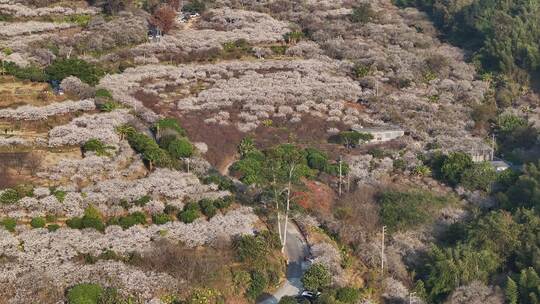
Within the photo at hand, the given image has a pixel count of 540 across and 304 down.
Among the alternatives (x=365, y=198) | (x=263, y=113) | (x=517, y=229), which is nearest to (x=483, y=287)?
(x=517, y=229)

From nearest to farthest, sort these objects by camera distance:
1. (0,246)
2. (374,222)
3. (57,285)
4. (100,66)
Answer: (57,285) < (0,246) < (374,222) < (100,66)

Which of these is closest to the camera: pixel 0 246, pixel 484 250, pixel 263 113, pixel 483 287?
pixel 0 246

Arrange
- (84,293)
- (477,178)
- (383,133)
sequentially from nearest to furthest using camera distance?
(84,293), (477,178), (383,133)

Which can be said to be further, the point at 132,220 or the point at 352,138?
the point at 352,138

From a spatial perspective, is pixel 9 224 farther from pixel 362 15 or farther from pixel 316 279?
pixel 362 15

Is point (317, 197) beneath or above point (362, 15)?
beneath

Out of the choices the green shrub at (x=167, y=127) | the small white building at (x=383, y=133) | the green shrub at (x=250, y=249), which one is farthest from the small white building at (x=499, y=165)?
the green shrub at (x=167, y=127)

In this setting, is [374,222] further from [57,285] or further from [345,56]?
[345,56]

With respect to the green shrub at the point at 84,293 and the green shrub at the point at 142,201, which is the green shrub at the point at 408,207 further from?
the green shrub at the point at 84,293

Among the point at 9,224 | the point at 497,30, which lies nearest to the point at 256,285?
the point at 9,224
